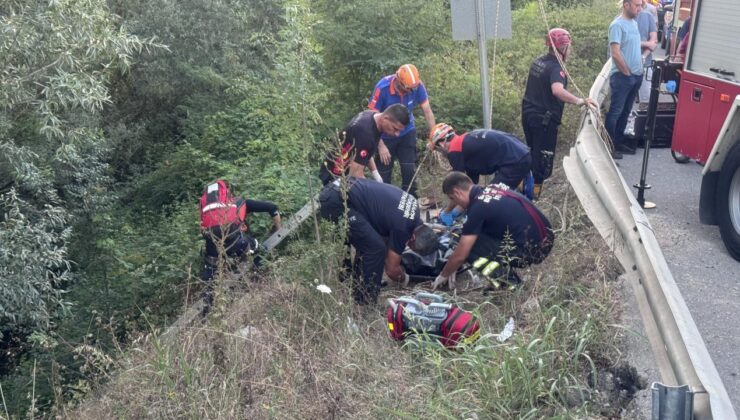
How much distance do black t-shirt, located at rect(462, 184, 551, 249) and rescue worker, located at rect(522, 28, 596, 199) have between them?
7.21 feet

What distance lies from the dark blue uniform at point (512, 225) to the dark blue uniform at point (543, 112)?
2.15 m

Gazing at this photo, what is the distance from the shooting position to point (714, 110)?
21.9 feet

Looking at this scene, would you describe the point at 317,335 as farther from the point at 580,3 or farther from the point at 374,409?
the point at 580,3

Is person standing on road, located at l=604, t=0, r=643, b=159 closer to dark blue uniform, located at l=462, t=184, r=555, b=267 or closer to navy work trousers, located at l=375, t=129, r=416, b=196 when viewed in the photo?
navy work trousers, located at l=375, t=129, r=416, b=196

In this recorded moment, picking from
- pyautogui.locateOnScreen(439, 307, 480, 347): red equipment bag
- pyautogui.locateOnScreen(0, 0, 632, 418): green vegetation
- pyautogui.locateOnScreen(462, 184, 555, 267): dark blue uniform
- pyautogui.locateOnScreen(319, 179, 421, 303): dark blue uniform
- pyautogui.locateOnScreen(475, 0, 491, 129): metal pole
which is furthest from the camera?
pyautogui.locateOnScreen(475, 0, 491, 129): metal pole

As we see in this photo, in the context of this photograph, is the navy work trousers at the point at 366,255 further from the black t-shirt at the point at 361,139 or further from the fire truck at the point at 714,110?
the fire truck at the point at 714,110

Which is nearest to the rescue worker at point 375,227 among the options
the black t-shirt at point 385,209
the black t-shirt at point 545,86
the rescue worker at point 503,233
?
the black t-shirt at point 385,209

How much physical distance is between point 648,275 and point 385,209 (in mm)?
2261

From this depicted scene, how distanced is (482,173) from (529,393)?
354cm

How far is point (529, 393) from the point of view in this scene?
380cm

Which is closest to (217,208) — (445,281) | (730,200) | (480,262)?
(445,281)

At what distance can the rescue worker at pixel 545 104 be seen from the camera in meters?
7.71

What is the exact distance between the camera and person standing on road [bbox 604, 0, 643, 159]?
8336 mm

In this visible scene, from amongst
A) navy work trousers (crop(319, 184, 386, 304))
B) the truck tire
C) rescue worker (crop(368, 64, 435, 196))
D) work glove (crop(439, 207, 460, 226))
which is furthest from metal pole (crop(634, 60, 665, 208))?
navy work trousers (crop(319, 184, 386, 304))
